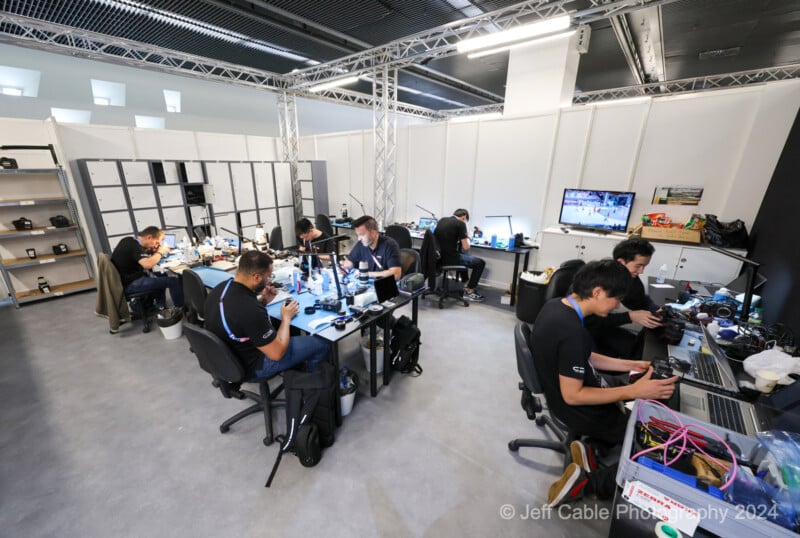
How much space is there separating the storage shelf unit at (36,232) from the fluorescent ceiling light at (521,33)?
6.35 meters

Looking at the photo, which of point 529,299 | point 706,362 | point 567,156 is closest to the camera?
point 706,362

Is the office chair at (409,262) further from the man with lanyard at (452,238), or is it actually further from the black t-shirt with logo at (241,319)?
the black t-shirt with logo at (241,319)

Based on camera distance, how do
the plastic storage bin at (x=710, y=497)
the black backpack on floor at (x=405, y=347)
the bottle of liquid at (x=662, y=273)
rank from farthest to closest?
the bottle of liquid at (x=662, y=273), the black backpack on floor at (x=405, y=347), the plastic storage bin at (x=710, y=497)

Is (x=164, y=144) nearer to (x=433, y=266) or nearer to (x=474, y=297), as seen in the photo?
(x=433, y=266)

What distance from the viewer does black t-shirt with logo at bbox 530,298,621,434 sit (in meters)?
1.61

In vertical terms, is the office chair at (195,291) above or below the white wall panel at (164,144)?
below

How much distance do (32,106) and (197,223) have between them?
9.64ft

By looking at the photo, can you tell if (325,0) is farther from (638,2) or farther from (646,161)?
(646,161)

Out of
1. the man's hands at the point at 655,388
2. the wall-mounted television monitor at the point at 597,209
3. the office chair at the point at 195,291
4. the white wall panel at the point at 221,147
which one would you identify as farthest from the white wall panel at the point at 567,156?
the white wall panel at the point at 221,147

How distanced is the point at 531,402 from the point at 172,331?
4056 millimetres

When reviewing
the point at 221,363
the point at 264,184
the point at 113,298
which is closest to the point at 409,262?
the point at 221,363

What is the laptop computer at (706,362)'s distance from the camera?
1.61 m

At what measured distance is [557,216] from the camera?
4867 mm

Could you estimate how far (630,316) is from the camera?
2309 mm
